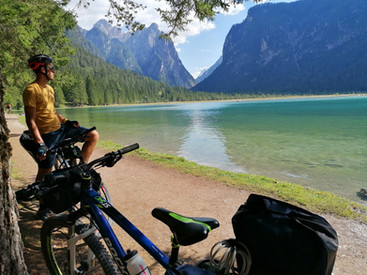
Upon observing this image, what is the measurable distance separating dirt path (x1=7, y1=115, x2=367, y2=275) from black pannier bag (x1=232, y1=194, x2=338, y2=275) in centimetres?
244

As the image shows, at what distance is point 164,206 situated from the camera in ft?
20.5

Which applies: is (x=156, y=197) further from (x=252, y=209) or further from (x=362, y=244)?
(x=252, y=209)

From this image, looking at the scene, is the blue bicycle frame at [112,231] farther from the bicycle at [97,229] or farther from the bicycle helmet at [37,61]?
the bicycle helmet at [37,61]

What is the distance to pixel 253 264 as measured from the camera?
1753 millimetres

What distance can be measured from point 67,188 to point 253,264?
5.42 feet

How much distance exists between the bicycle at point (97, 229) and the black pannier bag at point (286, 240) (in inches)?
5.2

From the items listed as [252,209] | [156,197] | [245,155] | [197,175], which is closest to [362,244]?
[252,209]

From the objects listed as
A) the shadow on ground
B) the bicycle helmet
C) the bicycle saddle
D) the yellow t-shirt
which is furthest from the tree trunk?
the bicycle helmet

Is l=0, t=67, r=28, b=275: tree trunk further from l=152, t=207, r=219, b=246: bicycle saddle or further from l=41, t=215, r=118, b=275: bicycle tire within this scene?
l=152, t=207, r=219, b=246: bicycle saddle

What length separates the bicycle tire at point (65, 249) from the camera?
2326 mm

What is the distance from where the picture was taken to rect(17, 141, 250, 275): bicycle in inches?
73.2

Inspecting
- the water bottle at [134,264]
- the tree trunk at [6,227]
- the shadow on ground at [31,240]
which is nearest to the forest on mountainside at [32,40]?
the shadow on ground at [31,240]

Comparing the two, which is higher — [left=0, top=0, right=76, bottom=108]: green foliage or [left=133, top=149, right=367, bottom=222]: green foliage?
[left=0, top=0, right=76, bottom=108]: green foliage

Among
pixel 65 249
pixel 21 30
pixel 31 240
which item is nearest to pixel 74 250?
pixel 65 249
